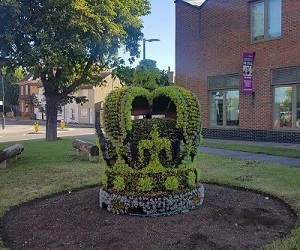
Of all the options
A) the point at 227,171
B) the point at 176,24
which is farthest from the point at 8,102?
the point at 227,171

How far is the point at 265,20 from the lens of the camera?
1633 cm

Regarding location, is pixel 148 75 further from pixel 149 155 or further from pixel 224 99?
pixel 224 99

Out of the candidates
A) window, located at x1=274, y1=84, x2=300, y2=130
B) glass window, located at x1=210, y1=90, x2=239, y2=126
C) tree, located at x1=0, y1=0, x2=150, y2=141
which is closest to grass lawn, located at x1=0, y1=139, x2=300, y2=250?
window, located at x1=274, y1=84, x2=300, y2=130

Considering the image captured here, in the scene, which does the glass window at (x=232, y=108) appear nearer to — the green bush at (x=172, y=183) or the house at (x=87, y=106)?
the green bush at (x=172, y=183)

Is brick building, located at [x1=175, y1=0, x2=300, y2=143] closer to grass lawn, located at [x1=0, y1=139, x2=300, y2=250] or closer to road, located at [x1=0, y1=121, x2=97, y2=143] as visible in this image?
grass lawn, located at [x1=0, y1=139, x2=300, y2=250]

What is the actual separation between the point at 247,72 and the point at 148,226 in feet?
43.6

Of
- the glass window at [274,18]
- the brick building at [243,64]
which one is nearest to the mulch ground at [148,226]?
the brick building at [243,64]

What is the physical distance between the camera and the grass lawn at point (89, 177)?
21.4 ft

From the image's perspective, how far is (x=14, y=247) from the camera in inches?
166

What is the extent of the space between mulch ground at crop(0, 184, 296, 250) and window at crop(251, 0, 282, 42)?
11.9 m

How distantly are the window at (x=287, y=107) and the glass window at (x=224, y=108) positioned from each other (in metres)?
2.21

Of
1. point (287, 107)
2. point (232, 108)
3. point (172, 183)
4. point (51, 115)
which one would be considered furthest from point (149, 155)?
point (51, 115)

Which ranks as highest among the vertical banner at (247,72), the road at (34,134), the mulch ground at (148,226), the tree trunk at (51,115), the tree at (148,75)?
the vertical banner at (247,72)

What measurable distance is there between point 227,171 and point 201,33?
12.2m
